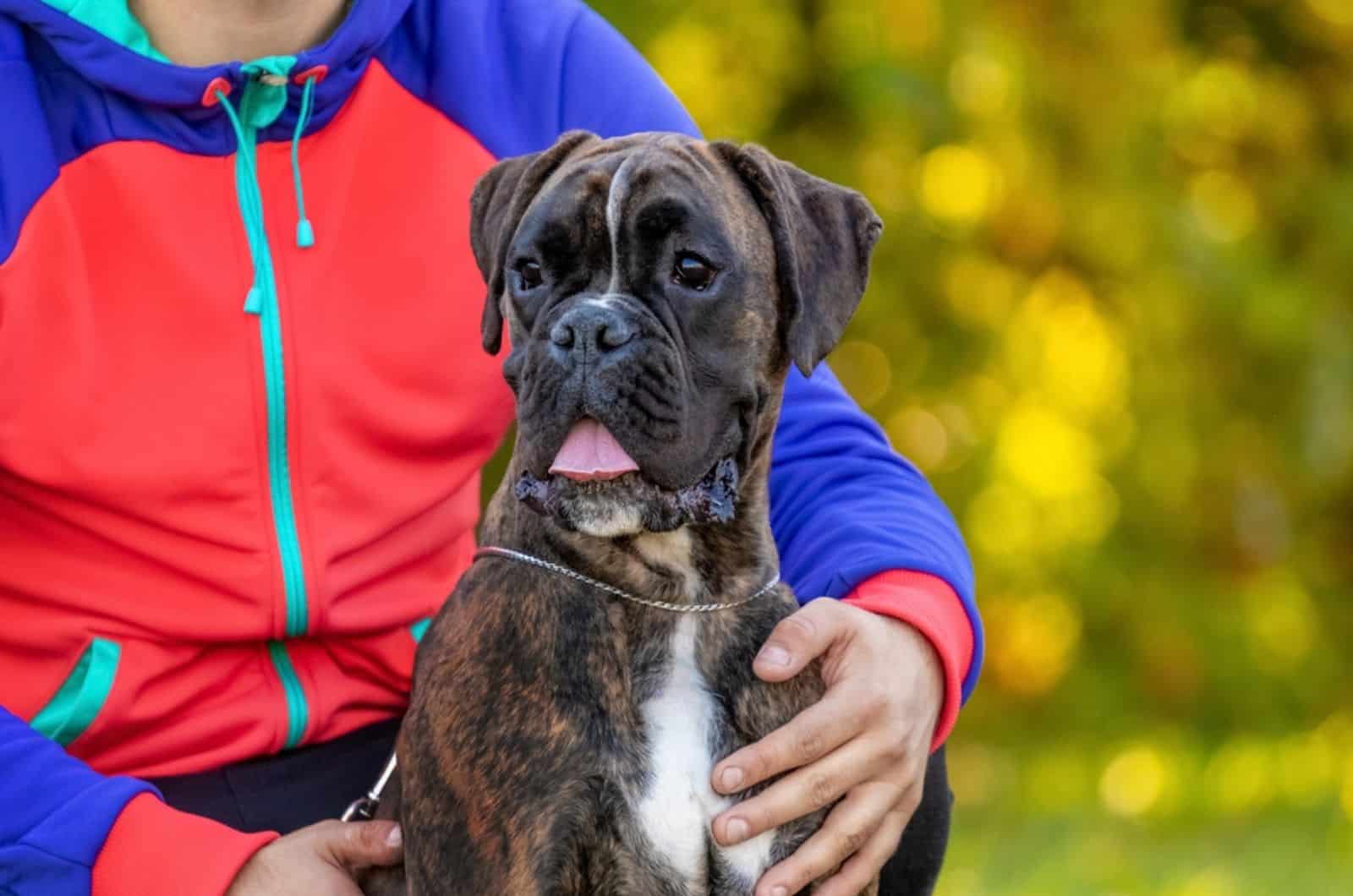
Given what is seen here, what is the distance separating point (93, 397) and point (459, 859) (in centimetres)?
88

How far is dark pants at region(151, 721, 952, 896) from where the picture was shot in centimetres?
275

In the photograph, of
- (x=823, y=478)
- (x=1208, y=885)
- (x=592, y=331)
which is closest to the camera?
(x=592, y=331)

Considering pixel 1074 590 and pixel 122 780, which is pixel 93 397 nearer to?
pixel 122 780

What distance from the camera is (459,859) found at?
91.4 inches

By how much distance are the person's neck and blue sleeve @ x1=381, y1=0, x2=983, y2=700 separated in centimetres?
19

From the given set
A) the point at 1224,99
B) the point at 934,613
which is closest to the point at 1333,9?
the point at 1224,99

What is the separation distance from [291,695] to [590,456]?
0.75 m

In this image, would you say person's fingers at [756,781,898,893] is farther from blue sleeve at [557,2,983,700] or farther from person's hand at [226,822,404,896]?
person's hand at [226,822,404,896]

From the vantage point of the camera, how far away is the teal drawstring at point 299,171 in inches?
109

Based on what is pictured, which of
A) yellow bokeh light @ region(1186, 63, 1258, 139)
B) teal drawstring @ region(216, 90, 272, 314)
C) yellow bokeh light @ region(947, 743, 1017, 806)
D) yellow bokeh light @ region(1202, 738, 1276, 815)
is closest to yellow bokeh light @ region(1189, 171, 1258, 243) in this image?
yellow bokeh light @ region(1186, 63, 1258, 139)

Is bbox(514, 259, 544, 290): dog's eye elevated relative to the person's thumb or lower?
elevated

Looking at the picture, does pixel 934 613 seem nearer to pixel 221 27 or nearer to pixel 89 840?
pixel 89 840

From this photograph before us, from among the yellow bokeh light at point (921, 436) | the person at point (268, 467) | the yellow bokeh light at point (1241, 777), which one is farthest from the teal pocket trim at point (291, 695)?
the yellow bokeh light at point (1241, 777)

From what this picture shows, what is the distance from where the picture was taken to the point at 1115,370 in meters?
5.90
